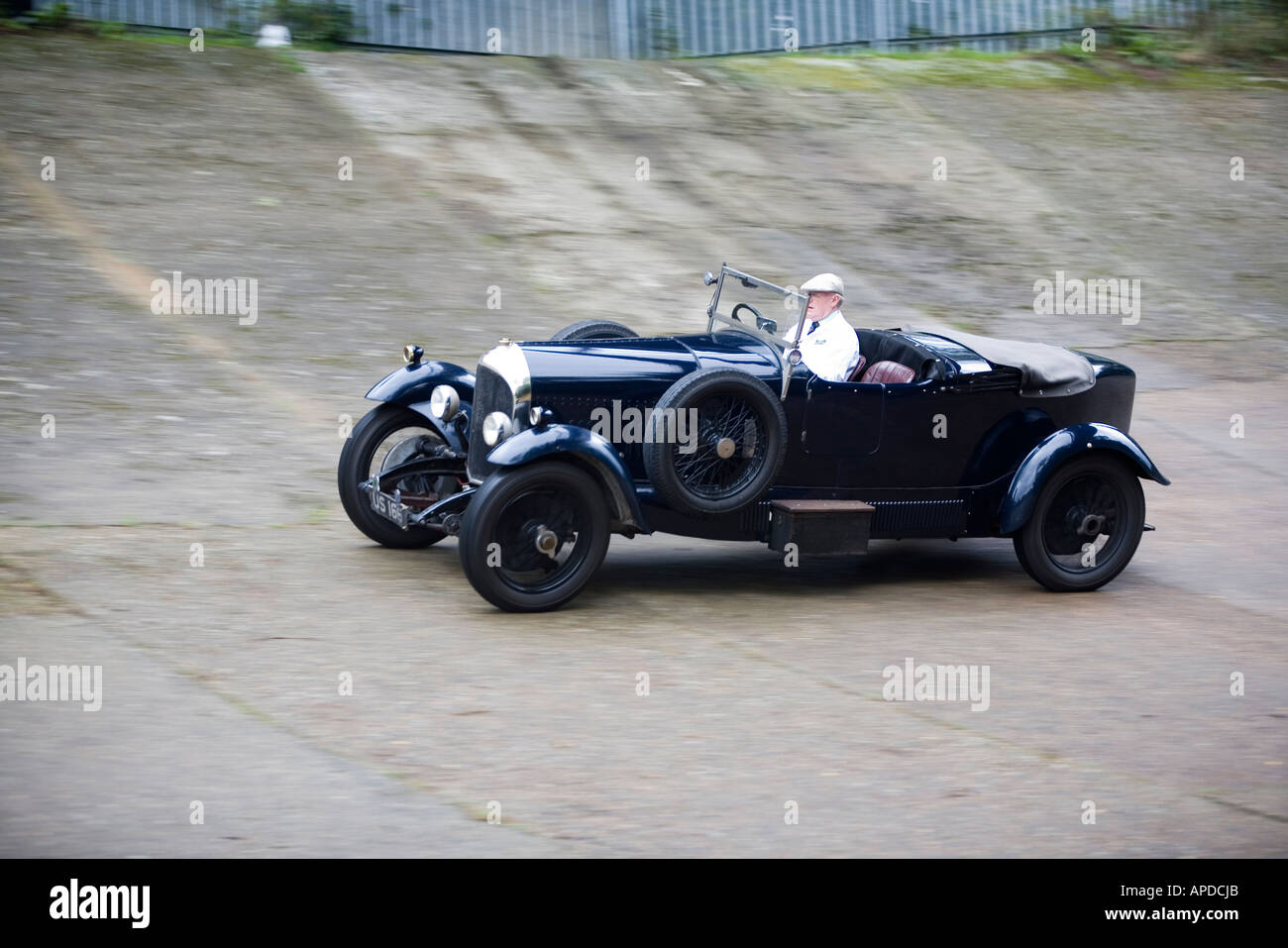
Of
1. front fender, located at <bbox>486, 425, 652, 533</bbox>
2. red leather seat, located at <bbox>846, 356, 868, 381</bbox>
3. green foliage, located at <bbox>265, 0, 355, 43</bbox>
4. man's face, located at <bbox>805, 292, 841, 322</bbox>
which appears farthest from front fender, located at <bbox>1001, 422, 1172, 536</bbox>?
green foliage, located at <bbox>265, 0, 355, 43</bbox>

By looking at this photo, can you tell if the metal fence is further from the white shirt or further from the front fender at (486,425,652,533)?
the front fender at (486,425,652,533)

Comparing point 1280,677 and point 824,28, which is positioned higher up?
point 824,28

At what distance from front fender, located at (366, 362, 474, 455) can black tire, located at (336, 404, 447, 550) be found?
8 centimetres

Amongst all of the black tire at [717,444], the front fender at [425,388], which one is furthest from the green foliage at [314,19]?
the black tire at [717,444]

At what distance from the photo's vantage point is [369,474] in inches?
319

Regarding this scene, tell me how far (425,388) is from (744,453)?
1.99m

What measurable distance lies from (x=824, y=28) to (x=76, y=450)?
13.8 metres

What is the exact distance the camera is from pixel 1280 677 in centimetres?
655

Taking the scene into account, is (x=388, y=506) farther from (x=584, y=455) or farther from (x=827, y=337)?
(x=827, y=337)

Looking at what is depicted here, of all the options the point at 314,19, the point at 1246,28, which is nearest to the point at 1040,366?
the point at 314,19

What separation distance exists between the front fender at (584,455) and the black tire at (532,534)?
0.07 metres

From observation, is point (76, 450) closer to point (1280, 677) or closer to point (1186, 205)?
point (1280, 677)

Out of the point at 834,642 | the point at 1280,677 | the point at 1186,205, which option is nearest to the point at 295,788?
the point at 834,642

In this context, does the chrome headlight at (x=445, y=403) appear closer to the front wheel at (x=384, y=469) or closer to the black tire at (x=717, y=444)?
the front wheel at (x=384, y=469)
